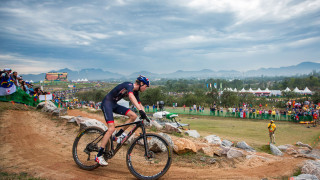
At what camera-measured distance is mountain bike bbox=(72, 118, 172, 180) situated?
515 centimetres

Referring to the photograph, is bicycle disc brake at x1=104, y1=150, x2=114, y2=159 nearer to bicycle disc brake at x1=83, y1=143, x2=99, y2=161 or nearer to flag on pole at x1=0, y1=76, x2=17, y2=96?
bicycle disc brake at x1=83, y1=143, x2=99, y2=161

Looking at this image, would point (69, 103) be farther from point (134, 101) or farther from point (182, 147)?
point (134, 101)

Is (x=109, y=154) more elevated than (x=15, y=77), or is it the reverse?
(x=15, y=77)

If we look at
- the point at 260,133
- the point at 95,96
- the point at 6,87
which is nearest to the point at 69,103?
the point at 6,87

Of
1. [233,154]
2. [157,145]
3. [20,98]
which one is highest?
[20,98]

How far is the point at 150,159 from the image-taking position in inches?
213

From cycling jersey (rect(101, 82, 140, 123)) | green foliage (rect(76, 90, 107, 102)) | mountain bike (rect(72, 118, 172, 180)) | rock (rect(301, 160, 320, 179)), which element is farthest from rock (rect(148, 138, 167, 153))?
green foliage (rect(76, 90, 107, 102))

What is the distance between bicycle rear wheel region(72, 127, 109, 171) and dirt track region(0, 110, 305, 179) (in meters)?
0.20

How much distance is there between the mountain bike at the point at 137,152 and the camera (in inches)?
203

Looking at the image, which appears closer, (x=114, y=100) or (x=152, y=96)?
(x=114, y=100)

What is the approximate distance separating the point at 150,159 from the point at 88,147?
1964 millimetres

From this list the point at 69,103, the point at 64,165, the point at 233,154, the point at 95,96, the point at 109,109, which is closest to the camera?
the point at 109,109

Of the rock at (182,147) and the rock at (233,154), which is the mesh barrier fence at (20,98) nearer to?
the rock at (182,147)

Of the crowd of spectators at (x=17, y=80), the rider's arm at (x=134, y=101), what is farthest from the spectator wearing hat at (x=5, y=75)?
the rider's arm at (x=134, y=101)
